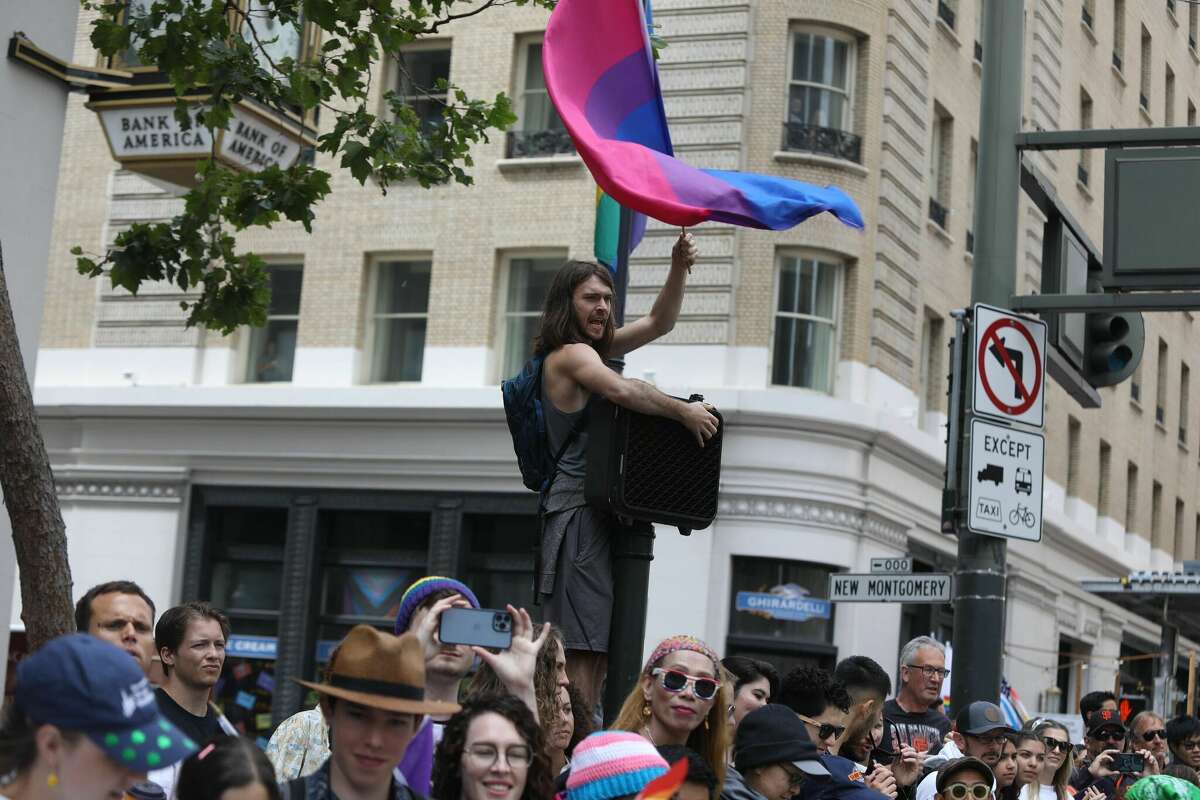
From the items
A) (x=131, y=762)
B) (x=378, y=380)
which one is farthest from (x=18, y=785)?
(x=378, y=380)

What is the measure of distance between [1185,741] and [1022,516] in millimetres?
3383

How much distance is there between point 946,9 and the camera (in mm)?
29422

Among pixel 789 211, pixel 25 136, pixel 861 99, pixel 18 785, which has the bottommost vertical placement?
pixel 18 785

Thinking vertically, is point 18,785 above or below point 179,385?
below

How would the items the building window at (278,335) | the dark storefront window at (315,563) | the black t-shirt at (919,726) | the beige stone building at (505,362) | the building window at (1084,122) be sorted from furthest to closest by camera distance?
the building window at (1084,122) → the building window at (278,335) → the dark storefront window at (315,563) → the beige stone building at (505,362) → the black t-shirt at (919,726)

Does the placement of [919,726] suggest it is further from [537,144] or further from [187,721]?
[537,144]

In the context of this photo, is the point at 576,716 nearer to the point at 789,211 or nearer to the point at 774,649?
the point at 789,211

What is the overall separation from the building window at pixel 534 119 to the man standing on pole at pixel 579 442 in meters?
19.4

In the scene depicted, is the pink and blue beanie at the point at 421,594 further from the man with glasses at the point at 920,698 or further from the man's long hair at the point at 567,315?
the man with glasses at the point at 920,698

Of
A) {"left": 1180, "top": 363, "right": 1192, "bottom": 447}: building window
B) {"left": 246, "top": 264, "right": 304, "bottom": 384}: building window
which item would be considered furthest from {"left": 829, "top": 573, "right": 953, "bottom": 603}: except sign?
{"left": 1180, "top": 363, "right": 1192, "bottom": 447}: building window

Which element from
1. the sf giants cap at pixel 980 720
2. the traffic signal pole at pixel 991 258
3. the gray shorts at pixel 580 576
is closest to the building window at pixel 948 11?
the traffic signal pole at pixel 991 258

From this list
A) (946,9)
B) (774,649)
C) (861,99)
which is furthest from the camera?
(946,9)

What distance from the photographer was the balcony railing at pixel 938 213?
28.8m

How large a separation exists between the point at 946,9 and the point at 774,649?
10869 millimetres
